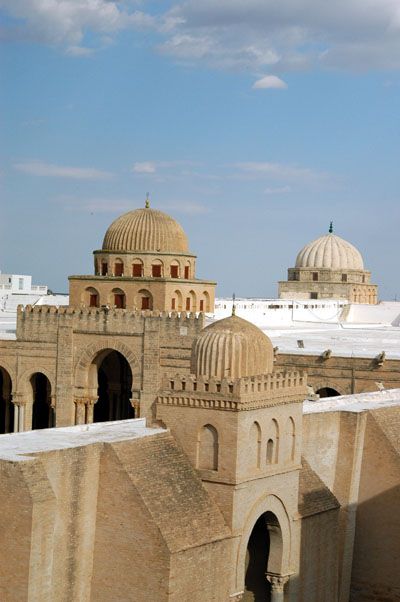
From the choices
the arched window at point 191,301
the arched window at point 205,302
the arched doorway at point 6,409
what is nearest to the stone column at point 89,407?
the arched doorway at point 6,409

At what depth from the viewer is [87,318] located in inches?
1585

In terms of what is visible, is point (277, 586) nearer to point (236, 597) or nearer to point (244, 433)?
point (236, 597)

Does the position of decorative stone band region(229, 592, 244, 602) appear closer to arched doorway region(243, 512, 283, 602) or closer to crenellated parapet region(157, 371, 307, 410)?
arched doorway region(243, 512, 283, 602)

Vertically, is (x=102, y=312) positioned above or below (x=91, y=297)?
below

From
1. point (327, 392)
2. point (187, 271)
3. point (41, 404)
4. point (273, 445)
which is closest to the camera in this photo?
point (273, 445)

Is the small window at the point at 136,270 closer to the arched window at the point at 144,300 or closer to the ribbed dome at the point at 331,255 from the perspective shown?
the arched window at the point at 144,300

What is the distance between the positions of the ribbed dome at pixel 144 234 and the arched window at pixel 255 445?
20030 mm

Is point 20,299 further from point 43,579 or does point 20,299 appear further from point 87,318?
point 43,579

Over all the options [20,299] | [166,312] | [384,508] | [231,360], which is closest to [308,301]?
[20,299]

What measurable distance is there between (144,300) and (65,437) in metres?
19.1

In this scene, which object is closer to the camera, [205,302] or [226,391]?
[226,391]

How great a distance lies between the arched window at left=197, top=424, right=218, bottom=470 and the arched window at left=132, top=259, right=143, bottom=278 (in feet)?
65.6

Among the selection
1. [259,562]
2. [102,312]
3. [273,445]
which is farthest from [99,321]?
[273,445]

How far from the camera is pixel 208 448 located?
2300cm
